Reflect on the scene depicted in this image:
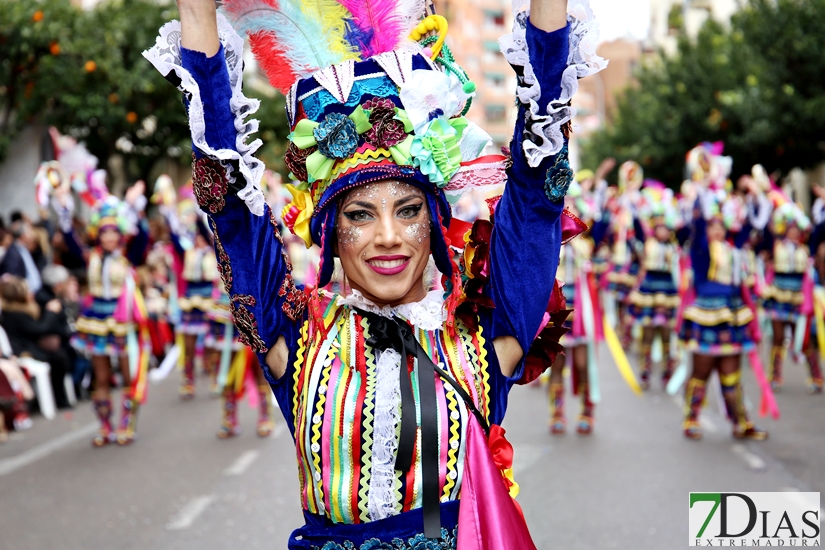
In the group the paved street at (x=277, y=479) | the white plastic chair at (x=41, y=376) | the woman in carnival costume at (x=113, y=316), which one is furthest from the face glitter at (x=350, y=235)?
the white plastic chair at (x=41, y=376)

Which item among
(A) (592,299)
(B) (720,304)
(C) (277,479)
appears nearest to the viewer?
(C) (277,479)

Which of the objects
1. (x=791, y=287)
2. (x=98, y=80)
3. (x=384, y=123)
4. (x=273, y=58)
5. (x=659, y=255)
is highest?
(x=98, y=80)

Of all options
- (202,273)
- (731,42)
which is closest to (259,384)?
(202,273)

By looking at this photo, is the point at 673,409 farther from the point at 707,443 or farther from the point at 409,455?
the point at 409,455

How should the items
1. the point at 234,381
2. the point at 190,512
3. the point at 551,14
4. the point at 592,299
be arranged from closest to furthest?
the point at 551,14, the point at 190,512, the point at 234,381, the point at 592,299

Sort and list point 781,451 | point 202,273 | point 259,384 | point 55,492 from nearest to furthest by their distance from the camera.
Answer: point 55,492, point 781,451, point 259,384, point 202,273

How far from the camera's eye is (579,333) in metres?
8.96

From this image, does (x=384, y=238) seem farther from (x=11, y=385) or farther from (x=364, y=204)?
(x=11, y=385)

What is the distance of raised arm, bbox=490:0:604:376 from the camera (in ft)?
7.49

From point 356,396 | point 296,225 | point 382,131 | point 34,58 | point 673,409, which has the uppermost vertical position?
point 34,58

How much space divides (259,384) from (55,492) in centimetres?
277

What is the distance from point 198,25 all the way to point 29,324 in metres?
8.93

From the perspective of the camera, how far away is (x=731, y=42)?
71.8ft

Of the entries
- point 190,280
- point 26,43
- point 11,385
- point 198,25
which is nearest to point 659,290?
point 190,280
